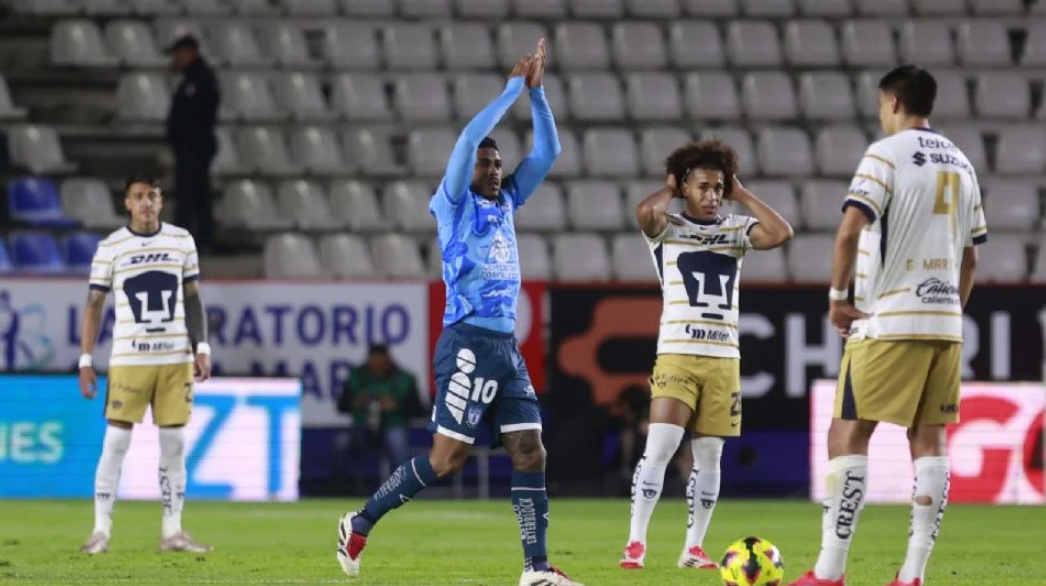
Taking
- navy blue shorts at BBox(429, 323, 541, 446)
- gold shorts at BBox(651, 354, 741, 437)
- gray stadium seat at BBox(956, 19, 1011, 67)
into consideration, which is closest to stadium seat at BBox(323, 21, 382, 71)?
gray stadium seat at BBox(956, 19, 1011, 67)

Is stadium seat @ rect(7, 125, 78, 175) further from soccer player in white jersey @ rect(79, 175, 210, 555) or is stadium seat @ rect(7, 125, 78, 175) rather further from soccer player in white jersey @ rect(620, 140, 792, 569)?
soccer player in white jersey @ rect(620, 140, 792, 569)

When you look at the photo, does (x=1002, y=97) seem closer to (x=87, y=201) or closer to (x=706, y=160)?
(x=87, y=201)

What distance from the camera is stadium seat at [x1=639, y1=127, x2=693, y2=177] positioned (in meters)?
23.0

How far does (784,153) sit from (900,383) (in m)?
14.9

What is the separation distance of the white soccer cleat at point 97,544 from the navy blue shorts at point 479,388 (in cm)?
341

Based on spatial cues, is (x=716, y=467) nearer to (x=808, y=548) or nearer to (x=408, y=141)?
(x=808, y=548)

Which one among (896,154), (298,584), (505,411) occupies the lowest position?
(298,584)

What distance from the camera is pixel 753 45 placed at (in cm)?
2433

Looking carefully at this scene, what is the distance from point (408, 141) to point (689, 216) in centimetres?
1242

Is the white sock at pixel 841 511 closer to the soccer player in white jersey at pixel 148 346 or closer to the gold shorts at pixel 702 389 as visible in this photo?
the gold shorts at pixel 702 389

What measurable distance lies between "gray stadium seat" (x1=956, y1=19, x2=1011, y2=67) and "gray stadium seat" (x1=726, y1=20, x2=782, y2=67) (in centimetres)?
218

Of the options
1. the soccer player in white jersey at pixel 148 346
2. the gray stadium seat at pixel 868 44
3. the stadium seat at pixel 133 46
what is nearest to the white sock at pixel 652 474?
the soccer player in white jersey at pixel 148 346

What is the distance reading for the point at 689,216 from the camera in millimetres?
11188

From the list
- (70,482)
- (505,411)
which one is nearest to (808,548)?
(505,411)
